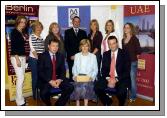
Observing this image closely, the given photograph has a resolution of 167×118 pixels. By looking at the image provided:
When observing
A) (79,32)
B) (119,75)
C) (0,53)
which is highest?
(79,32)

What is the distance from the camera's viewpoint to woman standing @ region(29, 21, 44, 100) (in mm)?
3918

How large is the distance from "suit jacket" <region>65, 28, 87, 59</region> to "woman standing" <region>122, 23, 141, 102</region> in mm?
493

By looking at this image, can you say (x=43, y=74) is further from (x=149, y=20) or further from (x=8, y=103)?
(x=149, y=20)

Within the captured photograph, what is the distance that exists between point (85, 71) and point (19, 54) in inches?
32.3

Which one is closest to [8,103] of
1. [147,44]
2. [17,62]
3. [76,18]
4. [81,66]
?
[17,62]

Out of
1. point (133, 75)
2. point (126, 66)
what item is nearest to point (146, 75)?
point (133, 75)

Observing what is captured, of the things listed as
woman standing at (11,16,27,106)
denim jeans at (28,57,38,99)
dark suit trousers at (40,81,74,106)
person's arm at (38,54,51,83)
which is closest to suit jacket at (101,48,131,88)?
dark suit trousers at (40,81,74,106)

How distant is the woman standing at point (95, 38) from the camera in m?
3.90

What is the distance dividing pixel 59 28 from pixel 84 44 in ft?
1.17

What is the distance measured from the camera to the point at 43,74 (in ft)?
12.9

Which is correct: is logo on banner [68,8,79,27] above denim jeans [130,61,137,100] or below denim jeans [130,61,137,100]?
above

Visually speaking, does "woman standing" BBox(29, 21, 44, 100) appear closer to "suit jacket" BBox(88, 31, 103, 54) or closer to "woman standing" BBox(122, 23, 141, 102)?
"suit jacket" BBox(88, 31, 103, 54)

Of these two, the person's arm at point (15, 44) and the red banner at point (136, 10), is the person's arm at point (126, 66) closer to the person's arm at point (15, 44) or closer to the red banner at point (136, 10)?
the red banner at point (136, 10)

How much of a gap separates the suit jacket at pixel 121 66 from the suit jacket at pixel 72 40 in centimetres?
35
